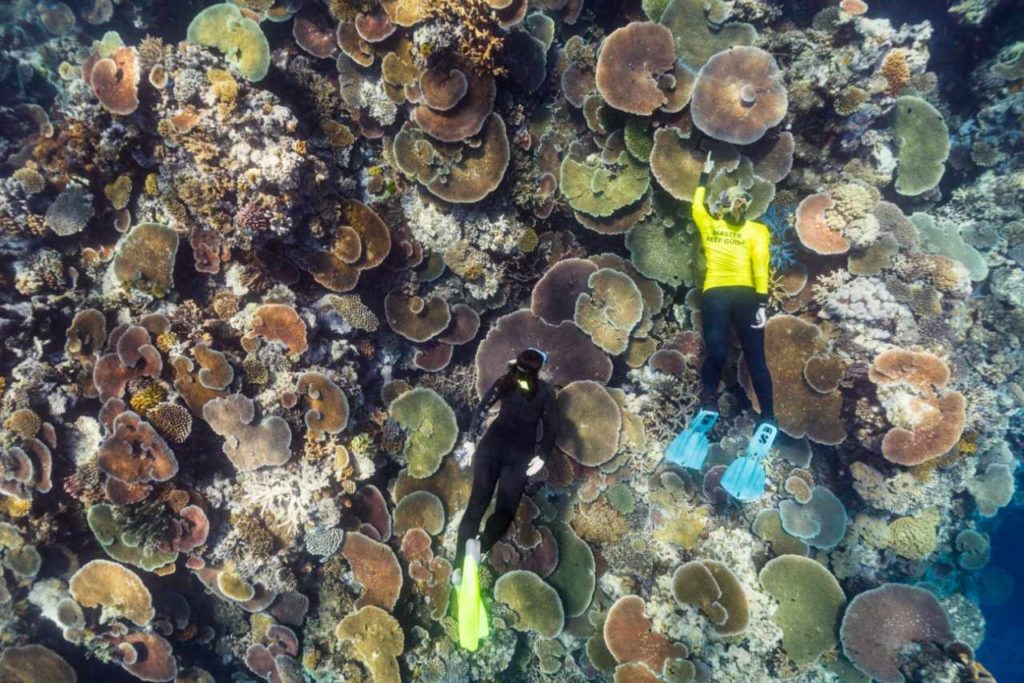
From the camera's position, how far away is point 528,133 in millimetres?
5875

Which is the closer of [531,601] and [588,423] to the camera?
[531,601]

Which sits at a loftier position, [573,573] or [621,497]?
[621,497]

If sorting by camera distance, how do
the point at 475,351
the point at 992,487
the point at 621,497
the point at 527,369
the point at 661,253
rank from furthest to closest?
the point at 992,487 → the point at 475,351 → the point at 661,253 → the point at 621,497 → the point at 527,369

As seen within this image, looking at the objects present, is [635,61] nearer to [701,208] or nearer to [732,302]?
[701,208]

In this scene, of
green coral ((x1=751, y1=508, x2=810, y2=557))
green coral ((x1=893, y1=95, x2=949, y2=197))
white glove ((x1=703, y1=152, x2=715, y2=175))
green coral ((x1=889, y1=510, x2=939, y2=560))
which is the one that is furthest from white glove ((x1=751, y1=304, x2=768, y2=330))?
green coral ((x1=893, y1=95, x2=949, y2=197))

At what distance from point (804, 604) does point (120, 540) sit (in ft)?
24.1

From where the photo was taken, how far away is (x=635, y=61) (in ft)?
18.5

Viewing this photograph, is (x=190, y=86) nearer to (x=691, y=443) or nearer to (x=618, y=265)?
(x=618, y=265)

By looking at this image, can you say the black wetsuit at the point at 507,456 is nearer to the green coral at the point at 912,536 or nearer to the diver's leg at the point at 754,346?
the diver's leg at the point at 754,346

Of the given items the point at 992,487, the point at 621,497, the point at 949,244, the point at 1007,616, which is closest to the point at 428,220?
the point at 621,497

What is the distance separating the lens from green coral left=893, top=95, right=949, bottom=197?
6.23 m

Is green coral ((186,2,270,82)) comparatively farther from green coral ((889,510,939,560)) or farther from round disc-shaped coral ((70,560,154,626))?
green coral ((889,510,939,560))

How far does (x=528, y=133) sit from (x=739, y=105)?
240cm

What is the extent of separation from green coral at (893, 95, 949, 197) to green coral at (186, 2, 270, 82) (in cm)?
769
